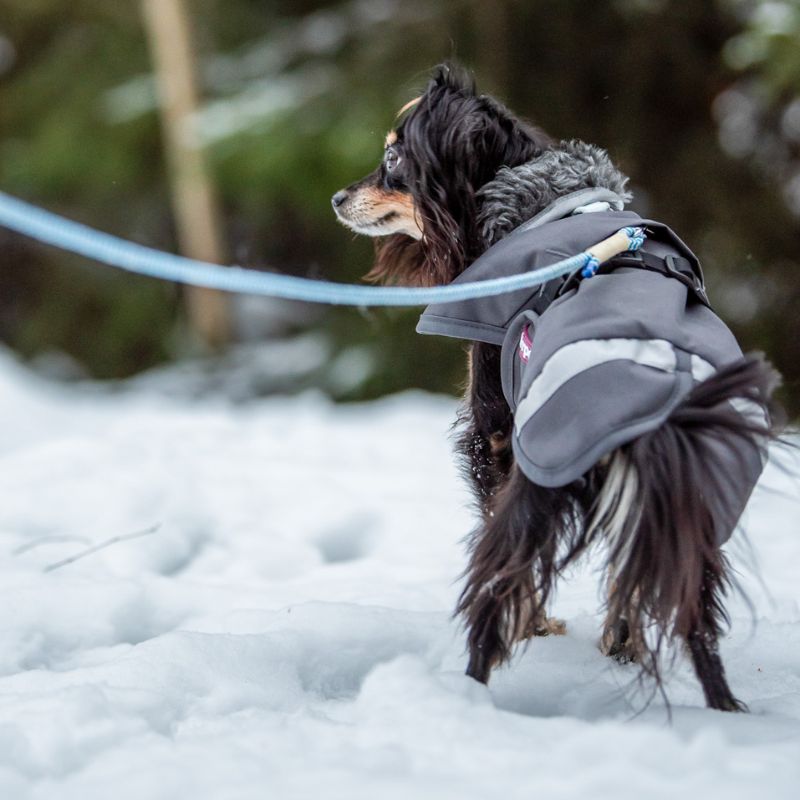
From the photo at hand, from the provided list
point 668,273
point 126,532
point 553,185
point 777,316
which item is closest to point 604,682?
point 668,273

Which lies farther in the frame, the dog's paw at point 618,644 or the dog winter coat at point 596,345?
the dog's paw at point 618,644

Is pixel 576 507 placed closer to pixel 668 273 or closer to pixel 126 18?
pixel 668 273

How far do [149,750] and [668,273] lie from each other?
150 cm

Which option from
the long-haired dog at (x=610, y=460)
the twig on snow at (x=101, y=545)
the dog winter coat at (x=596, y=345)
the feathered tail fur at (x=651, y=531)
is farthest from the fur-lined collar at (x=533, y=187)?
the twig on snow at (x=101, y=545)

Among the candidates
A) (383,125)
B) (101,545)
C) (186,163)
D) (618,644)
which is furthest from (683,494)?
(186,163)

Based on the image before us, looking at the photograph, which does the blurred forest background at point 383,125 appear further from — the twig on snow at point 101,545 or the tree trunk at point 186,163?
the twig on snow at point 101,545

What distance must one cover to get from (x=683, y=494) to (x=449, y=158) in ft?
3.93

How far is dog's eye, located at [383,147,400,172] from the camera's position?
2.65m

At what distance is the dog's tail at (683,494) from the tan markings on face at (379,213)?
3.74 ft

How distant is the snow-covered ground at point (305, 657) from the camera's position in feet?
5.35

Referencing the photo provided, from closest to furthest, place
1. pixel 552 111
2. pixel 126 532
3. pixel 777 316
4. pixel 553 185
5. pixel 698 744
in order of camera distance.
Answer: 1. pixel 698 744
2. pixel 553 185
3. pixel 126 532
4. pixel 777 316
5. pixel 552 111

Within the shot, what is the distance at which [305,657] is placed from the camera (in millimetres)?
2344

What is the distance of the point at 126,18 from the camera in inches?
428

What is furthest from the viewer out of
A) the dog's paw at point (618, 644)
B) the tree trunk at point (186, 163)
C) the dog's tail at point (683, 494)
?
the tree trunk at point (186, 163)
